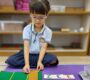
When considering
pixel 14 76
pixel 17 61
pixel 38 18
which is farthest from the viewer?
pixel 17 61

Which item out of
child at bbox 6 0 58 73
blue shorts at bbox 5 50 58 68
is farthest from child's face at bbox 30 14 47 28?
blue shorts at bbox 5 50 58 68

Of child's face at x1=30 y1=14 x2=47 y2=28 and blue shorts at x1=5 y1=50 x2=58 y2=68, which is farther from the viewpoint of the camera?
blue shorts at x1=5 y1=50 x2=58 y2=68

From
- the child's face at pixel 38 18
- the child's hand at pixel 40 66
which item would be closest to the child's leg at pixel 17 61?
the child's hand at pixel 40 66

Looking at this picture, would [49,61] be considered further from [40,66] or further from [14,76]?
[14,76]

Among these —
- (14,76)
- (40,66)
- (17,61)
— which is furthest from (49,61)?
(14,76)

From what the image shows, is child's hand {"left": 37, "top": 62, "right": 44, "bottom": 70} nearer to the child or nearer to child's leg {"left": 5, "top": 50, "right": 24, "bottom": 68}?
the child

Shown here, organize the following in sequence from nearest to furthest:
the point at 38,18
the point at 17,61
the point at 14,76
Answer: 1. the point at 14,76
2. the point at 38,18
3. the point at 17,61

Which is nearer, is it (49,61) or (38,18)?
(38,18)

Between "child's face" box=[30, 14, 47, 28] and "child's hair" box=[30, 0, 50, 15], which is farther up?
"child's hair" box=[30, 0, 50, 15]

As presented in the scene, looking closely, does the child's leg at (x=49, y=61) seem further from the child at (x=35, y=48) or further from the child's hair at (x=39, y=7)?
the child's hair at (x=39, y=7)

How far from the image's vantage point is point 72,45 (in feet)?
8.27

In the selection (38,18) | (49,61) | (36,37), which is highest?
(38,18)

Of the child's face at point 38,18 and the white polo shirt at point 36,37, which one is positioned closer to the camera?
the child's face at point 38,18

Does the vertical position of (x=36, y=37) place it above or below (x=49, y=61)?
above
